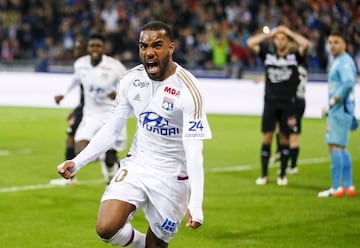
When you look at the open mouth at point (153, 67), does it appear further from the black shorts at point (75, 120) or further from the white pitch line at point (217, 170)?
the black shorts at point (75, 120)

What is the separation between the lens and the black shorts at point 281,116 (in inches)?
577

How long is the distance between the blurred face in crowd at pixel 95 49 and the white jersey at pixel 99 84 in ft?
0.29

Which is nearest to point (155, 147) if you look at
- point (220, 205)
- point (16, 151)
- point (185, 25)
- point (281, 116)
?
point (220, 205)

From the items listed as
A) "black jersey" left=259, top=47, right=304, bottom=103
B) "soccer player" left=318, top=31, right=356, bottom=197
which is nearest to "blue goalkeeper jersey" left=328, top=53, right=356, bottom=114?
"soccer player" left=318, top=31, right=356, bottom=197

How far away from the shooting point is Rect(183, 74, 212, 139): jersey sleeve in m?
7.34

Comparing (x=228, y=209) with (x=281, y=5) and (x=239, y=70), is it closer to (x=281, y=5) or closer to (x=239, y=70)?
(x=239, y=70)

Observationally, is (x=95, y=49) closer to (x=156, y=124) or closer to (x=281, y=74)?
(x=281, y=74)

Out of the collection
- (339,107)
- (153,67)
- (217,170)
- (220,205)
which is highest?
(153,67)

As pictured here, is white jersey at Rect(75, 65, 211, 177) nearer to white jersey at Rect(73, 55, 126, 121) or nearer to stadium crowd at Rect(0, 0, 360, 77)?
white jersey at Rect(73, 55, 126, 121)

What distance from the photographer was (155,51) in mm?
7422

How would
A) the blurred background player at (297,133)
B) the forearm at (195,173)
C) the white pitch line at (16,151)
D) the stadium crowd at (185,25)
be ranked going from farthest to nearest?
the stadium crowd at (185,25) < the white pitch line at (16,151) < the blurred background player at (297,133) < the forearm at (195,173)

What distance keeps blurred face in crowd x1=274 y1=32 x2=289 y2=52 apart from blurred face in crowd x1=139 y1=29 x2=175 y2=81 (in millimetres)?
7028

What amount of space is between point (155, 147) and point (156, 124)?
20 centimetres

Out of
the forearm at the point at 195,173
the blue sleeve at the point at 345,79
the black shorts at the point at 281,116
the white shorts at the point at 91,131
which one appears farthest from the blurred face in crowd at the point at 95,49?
Answer: the forearm at the point at 195,173
